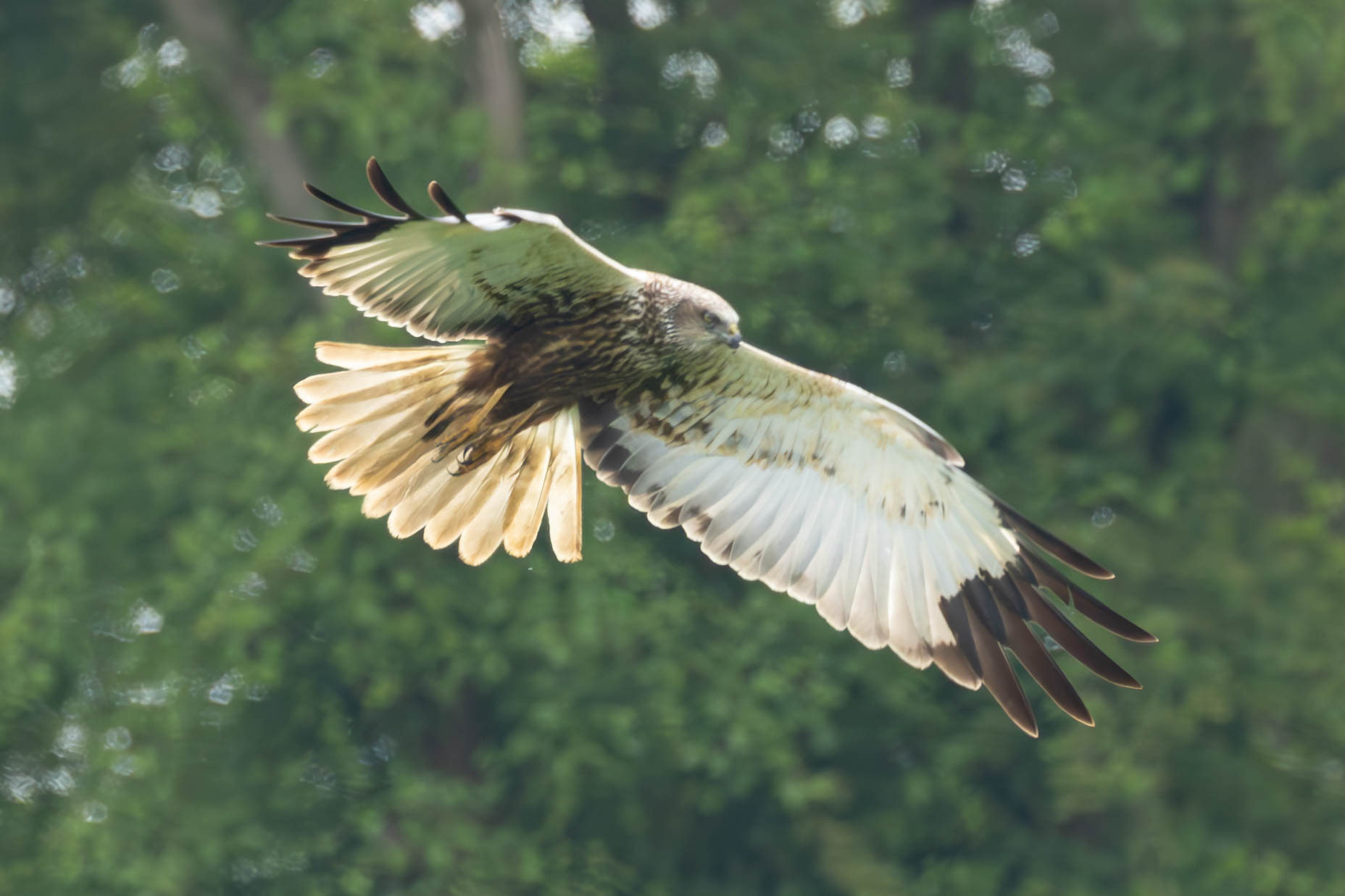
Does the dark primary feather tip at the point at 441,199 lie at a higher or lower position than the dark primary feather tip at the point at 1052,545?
higher

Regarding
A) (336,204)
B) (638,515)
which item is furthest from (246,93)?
(336,204)

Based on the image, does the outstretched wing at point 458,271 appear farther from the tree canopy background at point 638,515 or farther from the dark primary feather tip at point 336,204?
the tree canopy background at point 638,515

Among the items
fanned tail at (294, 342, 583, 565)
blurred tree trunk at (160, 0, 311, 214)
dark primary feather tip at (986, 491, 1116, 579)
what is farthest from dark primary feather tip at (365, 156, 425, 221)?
blurred tree trunk at (160, 0, 311, 214)

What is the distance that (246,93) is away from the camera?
1095 centimetres

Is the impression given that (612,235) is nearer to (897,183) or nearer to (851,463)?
(897,183)

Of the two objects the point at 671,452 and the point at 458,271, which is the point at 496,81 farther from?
the point at 458,271

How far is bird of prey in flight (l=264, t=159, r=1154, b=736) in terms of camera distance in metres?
5.69

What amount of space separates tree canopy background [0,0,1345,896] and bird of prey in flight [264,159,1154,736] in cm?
377

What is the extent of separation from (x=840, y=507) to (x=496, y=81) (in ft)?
18.1

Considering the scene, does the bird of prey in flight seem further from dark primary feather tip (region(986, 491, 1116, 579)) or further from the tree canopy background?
the tree canopy background

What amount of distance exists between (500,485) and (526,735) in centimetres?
441

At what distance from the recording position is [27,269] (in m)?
12.3

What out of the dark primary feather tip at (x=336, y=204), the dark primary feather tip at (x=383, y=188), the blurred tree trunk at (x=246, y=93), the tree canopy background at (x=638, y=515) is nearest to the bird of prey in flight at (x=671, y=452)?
the dark primary feather tip at (x=336, y=204)

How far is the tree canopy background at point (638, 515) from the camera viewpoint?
10102 mm
